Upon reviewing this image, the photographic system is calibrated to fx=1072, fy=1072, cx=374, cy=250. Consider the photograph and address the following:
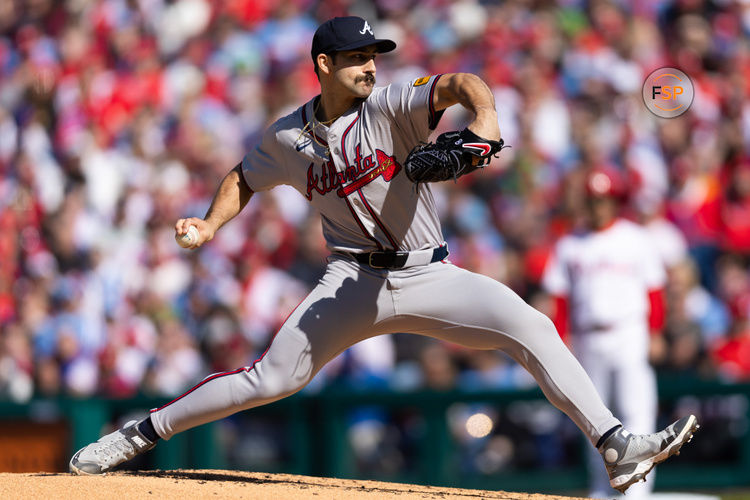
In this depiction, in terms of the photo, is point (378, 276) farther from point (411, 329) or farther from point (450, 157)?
point (450, 157)

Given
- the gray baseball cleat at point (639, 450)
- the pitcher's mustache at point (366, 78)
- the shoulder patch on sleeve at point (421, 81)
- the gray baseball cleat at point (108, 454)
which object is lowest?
the gray baseball cleat at point (639, 450)

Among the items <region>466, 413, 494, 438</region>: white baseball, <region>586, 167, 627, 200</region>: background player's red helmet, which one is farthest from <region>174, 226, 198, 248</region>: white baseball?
<region>466, 413, 494, 438</region>: white baseball

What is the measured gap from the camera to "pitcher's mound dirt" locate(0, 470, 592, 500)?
413 centimetres

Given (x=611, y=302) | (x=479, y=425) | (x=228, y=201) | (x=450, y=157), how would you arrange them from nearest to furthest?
(x=450, y=157) < (x=228, y=201) < (x=611, y=302) < (x=479, y=425)

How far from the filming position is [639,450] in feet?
13.0

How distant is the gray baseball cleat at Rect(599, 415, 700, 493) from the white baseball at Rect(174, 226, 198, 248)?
1.75 m

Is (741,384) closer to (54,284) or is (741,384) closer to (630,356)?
(630,356)

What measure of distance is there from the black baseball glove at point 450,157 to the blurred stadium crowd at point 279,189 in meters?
3.65

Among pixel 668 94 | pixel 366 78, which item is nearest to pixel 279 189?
pixel 668 94

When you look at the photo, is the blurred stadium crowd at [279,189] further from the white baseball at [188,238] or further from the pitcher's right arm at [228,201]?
the white baseball at [188,238]

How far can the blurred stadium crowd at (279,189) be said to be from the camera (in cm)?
762

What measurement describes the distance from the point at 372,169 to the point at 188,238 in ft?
2.49

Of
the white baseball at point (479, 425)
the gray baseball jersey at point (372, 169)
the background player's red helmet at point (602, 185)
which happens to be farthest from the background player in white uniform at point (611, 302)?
the gray baseball jersey at point (372, 169)

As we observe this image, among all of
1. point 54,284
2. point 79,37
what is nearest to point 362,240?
point 54,284
